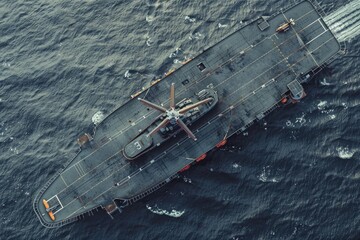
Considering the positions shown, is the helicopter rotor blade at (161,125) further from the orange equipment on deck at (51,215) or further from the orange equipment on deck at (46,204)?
the orange equipment on deck at (51,215)

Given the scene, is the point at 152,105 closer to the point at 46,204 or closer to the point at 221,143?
the point at 221,143

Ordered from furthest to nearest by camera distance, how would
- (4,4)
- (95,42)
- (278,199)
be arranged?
1. (4,4)
2. (95,42)
3. (278,199)

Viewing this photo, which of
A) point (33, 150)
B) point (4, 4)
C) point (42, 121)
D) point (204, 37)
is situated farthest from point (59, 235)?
point (4, 4)

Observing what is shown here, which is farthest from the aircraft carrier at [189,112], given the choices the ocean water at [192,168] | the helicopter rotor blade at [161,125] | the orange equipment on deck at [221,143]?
the ocean water at [192,168]

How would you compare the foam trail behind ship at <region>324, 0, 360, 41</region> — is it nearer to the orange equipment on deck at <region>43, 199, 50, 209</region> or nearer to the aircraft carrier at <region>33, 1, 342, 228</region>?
the aircraft carrier at <region>33, 1, 342, 228</region>

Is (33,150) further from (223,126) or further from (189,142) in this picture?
(223,126)

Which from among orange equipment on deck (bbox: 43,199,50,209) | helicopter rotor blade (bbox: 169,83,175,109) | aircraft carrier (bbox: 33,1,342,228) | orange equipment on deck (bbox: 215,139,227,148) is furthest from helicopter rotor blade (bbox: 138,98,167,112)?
orange equipment on deck (bbox: 43,199,50,209)
